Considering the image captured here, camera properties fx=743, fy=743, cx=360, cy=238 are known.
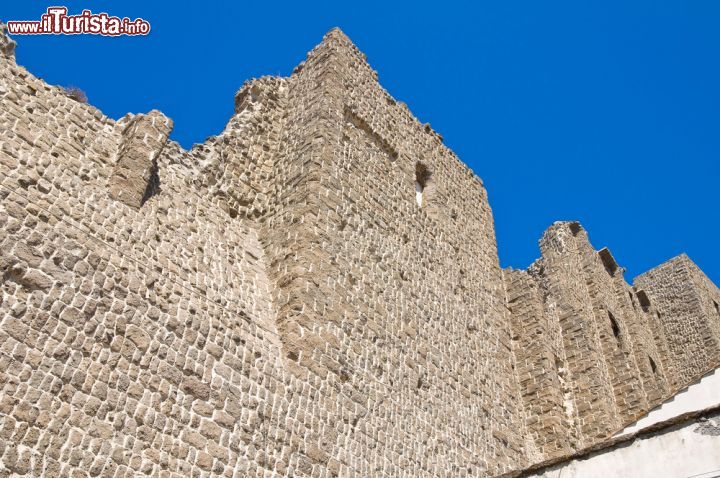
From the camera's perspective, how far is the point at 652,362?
18.1 meters

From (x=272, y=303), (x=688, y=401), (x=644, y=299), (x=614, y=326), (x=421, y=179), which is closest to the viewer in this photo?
(x=688, y=401)

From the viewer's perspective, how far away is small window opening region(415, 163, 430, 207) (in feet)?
40.4

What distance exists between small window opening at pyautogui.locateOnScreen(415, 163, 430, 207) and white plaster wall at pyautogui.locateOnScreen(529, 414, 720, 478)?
23.5 ft

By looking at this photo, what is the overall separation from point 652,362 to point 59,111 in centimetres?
1530

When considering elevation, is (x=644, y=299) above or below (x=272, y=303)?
above

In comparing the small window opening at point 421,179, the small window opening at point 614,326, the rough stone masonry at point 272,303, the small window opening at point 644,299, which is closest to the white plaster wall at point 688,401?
the rough stone masonry at point 272,303

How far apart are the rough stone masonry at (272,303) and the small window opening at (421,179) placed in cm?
5

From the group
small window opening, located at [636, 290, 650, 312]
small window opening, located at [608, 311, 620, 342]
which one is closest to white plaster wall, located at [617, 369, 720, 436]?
small window opening, located at [608, 311, 620, 342]

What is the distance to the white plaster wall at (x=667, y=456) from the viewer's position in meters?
4.96

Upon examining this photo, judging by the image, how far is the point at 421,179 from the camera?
12.6m

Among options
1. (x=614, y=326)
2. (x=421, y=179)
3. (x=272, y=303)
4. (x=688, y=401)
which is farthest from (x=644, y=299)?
(x=688, y=401)

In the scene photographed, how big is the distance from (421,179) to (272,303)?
501 centimetres

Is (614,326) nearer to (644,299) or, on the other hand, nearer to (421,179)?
(644,299)

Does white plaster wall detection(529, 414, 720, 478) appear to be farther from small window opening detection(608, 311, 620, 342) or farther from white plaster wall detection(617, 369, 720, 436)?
small window opening detection(608, 311, 620, 342)
